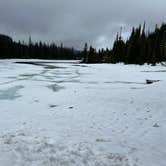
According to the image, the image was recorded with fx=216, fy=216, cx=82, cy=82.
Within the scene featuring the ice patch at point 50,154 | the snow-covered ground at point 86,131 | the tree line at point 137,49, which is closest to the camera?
the ice patch at point 50,154

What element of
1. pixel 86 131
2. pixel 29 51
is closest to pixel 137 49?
→ pixel 86 131

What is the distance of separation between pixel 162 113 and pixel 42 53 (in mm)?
99222

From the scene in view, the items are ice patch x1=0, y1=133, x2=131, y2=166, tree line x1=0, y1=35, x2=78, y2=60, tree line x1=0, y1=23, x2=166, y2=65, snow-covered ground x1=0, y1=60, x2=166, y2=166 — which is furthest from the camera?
tree line x1=0, y1=35, x2=78, y2=60

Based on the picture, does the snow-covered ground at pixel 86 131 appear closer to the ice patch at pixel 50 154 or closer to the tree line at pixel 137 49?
the ice patch at pixel 50 154

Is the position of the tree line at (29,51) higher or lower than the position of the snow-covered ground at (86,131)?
higher

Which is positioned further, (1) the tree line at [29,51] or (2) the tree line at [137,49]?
(1) the tree line at [29,51]

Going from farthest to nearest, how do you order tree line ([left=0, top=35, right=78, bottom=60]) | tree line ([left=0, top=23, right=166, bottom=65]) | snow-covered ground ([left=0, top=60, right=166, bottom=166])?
tree line ([left=0, top=35, right=78, bottom=60]) < tree line ([left=0, top=23, right=166, bottom=65]) < snow-covered ground ([left=0, top=60, right=166, bottom=166])

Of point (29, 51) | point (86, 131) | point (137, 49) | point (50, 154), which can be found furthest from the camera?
point (29, 51)

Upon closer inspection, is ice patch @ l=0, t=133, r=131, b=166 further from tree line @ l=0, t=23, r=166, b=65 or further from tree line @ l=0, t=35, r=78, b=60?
tree line @ l=0, t=35, r=78, b=60

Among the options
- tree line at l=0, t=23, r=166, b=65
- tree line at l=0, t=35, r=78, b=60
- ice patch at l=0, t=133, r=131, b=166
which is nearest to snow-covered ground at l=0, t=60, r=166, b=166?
ice patch at l=0, t=133, r=131, b=166

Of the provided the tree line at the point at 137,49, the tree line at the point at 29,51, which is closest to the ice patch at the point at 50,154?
the tree line at the point at 137,49

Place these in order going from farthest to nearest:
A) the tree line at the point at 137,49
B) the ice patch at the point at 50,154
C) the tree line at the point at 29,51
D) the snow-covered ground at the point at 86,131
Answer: the tree line at the point at 29,51 → the tree line at the point at 137,49 → the snow-covered ground at the point at 86,131 → the ice patch at the point at 50,154

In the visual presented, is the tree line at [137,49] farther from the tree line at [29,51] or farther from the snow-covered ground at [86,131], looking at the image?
the snow-covered ground at [86,131]

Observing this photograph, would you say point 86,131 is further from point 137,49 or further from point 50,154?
point 137,49
